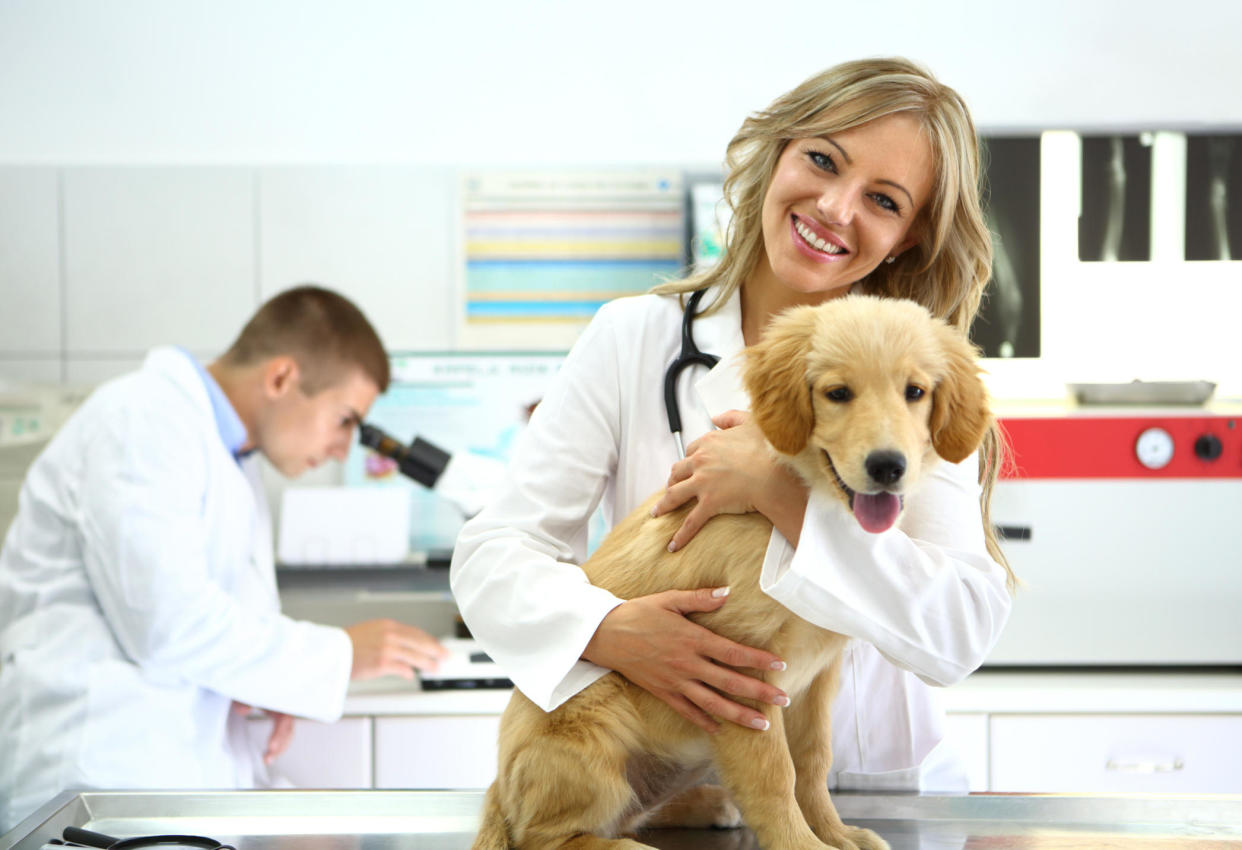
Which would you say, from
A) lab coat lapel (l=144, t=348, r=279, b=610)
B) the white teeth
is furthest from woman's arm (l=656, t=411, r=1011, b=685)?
lab coat lapel (l=144, t=348, r=279, b=610)

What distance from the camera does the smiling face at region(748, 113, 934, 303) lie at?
1251 millimetres

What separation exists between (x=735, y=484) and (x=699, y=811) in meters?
0.38

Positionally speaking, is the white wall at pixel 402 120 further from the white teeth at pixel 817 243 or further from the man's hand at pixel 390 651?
the white teeth at pixel 817 243

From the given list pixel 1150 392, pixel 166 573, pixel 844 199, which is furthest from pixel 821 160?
pixel 1150 392

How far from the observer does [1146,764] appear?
7.80 feet

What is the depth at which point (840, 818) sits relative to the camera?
1157 millimetres

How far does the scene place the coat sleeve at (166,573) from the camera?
189 cm

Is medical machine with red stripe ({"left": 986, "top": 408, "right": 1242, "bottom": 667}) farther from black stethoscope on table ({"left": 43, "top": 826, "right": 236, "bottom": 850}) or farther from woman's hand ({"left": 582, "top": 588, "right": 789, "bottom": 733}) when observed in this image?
black stethoscope on table ({"left": 43, "top": 826, "right": 236, "bottom": 850})

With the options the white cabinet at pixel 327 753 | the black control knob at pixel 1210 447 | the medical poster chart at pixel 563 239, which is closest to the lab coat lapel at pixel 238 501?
the white cabinet at pixel 327 753

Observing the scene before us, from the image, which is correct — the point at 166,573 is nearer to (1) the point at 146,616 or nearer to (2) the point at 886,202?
(1) the point at 146,616

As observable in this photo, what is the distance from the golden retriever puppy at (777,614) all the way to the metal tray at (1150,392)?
1.78m

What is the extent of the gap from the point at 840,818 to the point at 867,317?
1.78 feet

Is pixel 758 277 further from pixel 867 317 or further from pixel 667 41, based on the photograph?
pixel 667 41

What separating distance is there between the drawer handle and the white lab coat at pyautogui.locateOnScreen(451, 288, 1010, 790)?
3.80 ft
